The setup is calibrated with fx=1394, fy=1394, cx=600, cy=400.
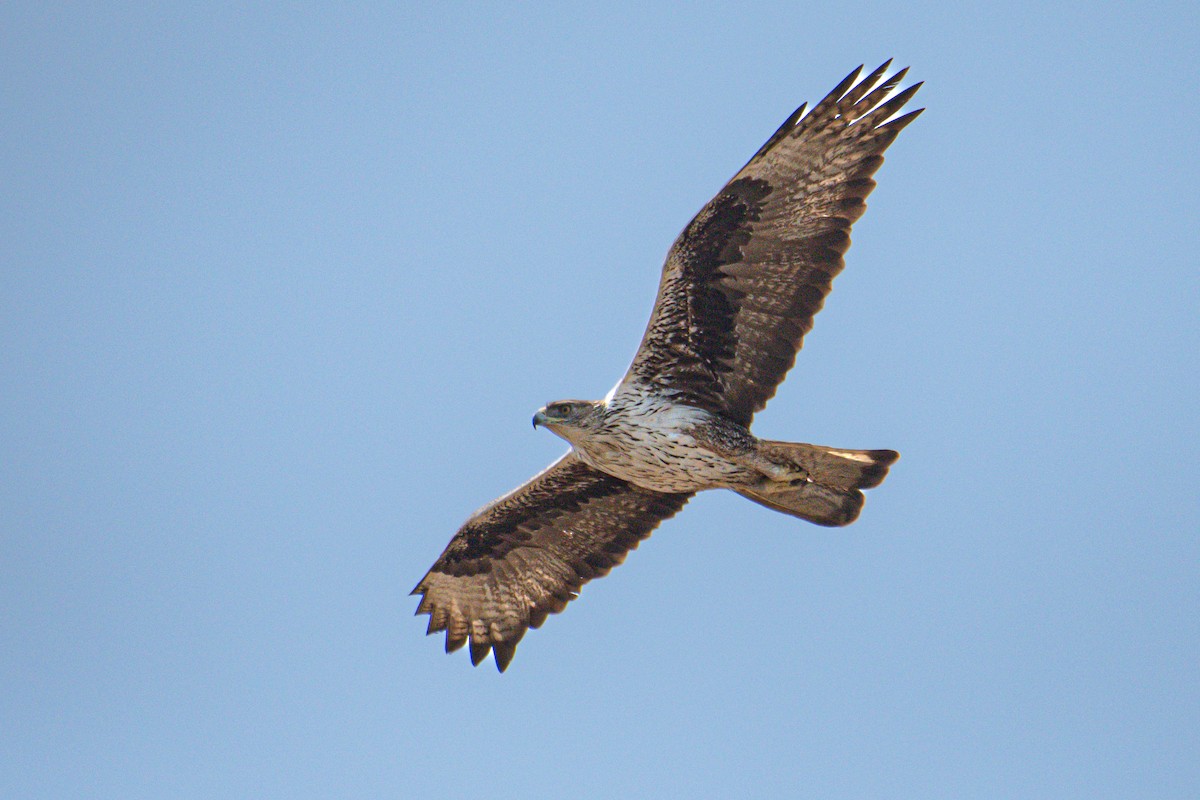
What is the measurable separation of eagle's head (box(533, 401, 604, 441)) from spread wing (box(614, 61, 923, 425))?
1.94 ft

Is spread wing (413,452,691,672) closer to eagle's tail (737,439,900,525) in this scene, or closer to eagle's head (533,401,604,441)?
eagle's head (533,401,604,441)

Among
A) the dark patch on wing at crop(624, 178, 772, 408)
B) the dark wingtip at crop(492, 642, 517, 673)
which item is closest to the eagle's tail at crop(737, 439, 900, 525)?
the dark patch on wing at crop(624, 178, 772, 408)

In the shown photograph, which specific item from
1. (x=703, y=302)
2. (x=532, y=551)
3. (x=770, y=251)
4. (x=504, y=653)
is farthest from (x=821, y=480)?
(x=504, y=653)

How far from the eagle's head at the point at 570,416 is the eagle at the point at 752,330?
10 mm

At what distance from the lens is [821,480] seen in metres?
9.74

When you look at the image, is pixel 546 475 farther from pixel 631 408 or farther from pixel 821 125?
pixel 821 125

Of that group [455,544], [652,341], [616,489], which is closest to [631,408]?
[652,341]

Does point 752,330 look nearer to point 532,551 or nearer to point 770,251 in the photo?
point 770,251

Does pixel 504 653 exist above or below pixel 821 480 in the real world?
below

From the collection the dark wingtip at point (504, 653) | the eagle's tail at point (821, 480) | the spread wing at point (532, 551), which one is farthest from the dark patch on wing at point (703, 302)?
the dark wingtip at point (504, 653)

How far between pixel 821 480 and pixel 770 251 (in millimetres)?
1635

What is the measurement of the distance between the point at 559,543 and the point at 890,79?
4.40 m

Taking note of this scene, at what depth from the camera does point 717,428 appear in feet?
32.1

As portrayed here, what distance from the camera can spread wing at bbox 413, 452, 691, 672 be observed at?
11.0m
